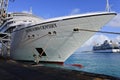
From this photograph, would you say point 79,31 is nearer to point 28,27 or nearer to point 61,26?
point 61,26

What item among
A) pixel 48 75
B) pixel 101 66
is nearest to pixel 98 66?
pixel 101 66

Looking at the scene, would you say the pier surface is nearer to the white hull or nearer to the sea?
the white hull

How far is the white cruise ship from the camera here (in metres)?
17.4

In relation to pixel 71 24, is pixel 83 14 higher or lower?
higher

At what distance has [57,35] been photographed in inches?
732

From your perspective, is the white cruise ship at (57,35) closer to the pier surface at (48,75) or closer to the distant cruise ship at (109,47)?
the pier surface at (48,75)

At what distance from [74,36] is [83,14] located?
8.84 ft

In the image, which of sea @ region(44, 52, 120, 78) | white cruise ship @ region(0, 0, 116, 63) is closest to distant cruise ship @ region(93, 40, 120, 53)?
sea @ region(44, 52, 120, 78)

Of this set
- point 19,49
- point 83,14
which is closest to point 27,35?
point 19,49

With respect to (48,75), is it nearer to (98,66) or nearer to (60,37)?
(60,37)

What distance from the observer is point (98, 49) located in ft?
452

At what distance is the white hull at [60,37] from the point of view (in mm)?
17406

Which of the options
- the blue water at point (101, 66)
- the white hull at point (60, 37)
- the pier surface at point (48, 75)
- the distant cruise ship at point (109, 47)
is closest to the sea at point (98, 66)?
the blue water at point (101, 66)

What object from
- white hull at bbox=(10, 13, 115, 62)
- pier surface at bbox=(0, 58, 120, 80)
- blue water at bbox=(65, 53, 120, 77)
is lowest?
blue water at bbox=(65, 53, 120, 77)
